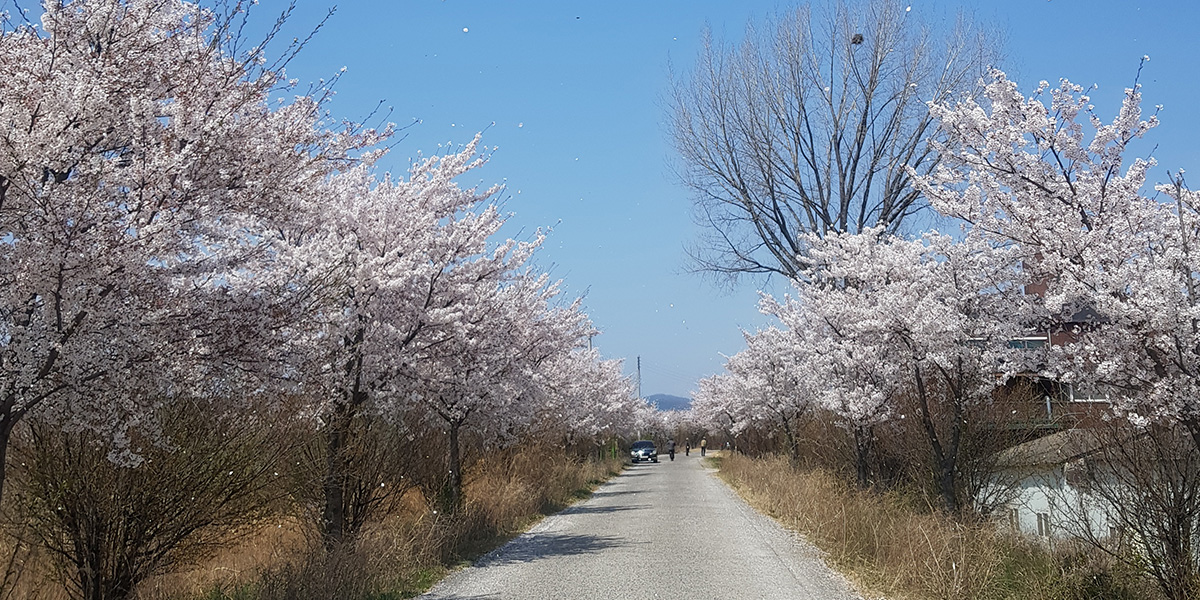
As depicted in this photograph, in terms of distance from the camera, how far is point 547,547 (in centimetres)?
1373

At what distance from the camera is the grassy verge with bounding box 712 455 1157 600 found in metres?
7.79

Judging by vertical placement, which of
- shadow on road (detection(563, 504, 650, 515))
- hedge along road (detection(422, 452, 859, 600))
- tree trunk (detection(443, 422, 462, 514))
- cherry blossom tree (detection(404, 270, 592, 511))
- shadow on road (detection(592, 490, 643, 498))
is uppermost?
cherry blossom tree (detection(404, 270, 592, 511))

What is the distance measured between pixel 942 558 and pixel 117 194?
7727mm

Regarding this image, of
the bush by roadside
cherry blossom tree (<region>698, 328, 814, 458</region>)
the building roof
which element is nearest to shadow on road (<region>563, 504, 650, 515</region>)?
the bush by roadside

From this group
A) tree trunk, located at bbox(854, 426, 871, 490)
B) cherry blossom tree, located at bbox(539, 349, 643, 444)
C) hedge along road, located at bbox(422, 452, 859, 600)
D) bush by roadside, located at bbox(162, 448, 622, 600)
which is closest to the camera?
bush by roadside, located at bbox(162, 448, 622, 600)

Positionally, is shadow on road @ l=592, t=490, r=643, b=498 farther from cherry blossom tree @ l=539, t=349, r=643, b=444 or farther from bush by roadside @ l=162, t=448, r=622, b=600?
bush by roadside @ l=162, t=448, r=622, b=600

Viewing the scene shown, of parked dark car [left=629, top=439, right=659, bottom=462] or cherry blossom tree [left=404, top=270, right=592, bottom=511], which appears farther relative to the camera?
parked dark car [left=629, top=439, right=659, bottom=462]

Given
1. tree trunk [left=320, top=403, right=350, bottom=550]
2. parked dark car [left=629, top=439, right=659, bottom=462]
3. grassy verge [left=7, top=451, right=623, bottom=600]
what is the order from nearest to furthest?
grassy verge [left=7, top=451, right=623, bottom=600], tree trunk [left=320, top=403, right=350, bottom=550], parked dark car [left=629, top=439, right=659, bottom=462]

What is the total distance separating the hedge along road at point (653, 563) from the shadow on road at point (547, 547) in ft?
0.05

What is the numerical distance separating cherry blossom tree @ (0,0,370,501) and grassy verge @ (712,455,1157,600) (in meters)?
6.78

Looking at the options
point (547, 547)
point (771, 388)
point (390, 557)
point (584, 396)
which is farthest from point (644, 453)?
point (390, 557)

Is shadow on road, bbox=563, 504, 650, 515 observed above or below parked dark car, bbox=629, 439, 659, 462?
below

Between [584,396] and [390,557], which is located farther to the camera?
[584,396]

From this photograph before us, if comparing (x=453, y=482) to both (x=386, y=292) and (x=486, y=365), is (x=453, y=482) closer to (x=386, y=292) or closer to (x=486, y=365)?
(x=486, y=365)
